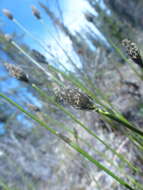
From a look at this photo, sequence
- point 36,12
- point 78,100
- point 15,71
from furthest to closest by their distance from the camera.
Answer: point 36,12, point 15,71, point 78,100

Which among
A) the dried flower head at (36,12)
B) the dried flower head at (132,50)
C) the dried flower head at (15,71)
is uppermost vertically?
the dried flower head at (36,12)

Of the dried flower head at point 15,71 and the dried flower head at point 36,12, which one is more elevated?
the dried flower head at point 36,12

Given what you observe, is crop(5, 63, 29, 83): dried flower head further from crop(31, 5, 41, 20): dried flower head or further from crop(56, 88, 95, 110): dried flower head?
crop(31, 5, 41, 20): dried flower head

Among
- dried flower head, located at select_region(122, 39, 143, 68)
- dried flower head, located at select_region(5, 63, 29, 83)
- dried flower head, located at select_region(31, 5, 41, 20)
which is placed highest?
dried flower head, located at select_region(31, 5, 41, 20)

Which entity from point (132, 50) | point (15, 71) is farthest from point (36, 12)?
point (132, 50)

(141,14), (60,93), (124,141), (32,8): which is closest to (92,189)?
(124,141)

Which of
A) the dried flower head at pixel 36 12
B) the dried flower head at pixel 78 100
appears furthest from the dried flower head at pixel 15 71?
the dried flower head at pixel 36 12

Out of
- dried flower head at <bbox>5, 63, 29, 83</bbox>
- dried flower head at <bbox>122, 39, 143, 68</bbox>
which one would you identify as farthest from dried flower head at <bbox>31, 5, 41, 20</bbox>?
dried flower head at <bbox>122, 39, 143, 68</bbox>

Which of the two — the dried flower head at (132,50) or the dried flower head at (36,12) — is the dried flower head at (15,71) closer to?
the dried flower head at (132,50)

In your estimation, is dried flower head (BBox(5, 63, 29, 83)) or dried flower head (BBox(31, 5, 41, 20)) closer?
dried flower head (BBox(5, 63, 29, 83))

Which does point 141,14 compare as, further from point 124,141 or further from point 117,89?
point 124,141

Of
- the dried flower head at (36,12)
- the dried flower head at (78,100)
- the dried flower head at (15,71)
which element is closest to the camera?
the dried flower head at (78,100)

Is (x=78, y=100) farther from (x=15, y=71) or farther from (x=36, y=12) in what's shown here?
(x=36, y=12)
